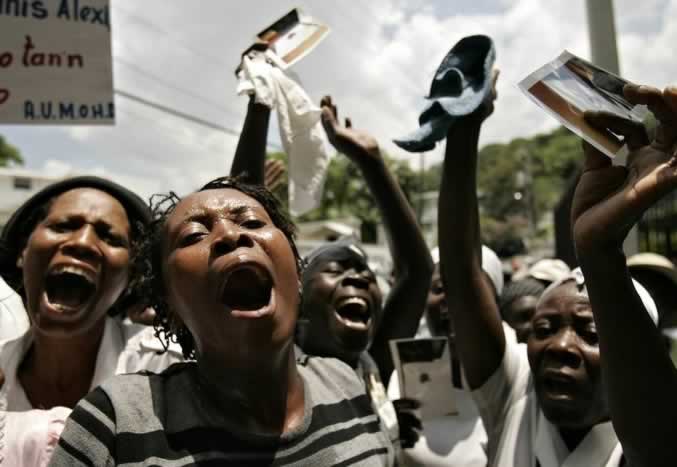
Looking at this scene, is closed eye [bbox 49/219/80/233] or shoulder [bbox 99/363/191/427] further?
closed eye [bbox 49/219/80/233]

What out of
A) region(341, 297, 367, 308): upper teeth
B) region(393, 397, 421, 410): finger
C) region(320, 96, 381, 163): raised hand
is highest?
region(320, 96, 381, 163): raised hand

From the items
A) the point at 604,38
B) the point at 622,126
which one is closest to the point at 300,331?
the point at 622,126

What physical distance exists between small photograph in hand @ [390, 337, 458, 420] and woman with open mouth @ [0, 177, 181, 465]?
737mm

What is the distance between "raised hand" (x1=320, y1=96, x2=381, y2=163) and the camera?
2.44 m

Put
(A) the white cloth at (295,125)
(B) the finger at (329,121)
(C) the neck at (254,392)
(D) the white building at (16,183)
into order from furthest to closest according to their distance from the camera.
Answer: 1. (D) the white building at (16,183)
2. (B) the finger at (329,121)
3. (A) the white cloth at (295,125)
4. (C) the neck at (254,392)

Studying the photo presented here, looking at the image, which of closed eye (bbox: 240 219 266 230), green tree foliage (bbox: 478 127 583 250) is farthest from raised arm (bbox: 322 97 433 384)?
green tree foliage (bbox: 478 127 583 250)

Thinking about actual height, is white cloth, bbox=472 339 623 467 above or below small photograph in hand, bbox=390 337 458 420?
below

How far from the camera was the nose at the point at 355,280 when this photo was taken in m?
2.31

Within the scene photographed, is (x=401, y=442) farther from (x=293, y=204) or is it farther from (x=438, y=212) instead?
(x=293, y=204)

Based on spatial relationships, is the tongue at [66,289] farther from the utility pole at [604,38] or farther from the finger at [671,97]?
the utility pole at [604,38]

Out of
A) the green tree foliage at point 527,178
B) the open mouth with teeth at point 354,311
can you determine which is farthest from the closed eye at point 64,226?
the green tree foliage at point 527,178

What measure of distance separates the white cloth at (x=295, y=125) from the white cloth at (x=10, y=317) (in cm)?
109

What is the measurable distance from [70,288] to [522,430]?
1.42 m

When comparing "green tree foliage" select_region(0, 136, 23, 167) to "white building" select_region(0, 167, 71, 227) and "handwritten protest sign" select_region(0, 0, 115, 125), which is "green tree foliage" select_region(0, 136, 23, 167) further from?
"handwritten protest sign" select_region(0, 0, 115, 125)
